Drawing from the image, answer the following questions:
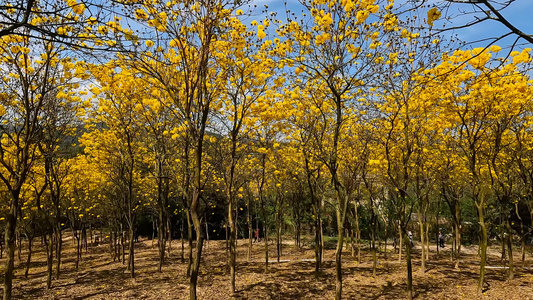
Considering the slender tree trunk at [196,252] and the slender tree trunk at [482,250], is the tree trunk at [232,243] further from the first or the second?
the slender tree trunk at [482,250]

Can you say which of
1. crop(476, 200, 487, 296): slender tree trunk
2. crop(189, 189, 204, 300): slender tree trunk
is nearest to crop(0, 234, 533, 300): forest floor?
crop(476, 200, 487, 296): slender tree trunk

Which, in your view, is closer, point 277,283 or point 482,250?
point 482,250

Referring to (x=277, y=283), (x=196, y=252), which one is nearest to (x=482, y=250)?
(x=277, y=283)

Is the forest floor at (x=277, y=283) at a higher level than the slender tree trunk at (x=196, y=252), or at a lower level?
lower

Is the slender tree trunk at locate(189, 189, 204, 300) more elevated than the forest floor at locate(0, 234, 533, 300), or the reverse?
the slender tree trunk at locate(189, 189, 204, 300)

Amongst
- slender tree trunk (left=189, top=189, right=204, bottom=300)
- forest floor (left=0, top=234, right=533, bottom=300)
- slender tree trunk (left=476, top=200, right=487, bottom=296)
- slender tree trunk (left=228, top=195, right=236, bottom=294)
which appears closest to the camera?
slender tree trunk (left=189, top=189, right=204, bottom=300)

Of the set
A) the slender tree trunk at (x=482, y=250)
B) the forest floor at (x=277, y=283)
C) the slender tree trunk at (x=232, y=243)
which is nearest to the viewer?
the slender tree trunk at (x=232, y=243)

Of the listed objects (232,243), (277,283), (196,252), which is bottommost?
(277,283)

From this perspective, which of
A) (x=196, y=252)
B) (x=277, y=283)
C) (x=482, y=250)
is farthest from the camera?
(x=277, y=283)

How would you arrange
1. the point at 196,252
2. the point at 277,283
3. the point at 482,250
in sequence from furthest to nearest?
the point at 277,283
the point at 482,250
the point at 196,252

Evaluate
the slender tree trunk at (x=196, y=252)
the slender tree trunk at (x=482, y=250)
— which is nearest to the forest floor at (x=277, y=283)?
the slender tree trunk at (x=482, y=250)

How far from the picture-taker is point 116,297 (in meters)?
8.39

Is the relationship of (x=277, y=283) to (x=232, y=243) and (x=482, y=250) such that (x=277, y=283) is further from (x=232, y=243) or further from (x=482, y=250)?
(x=482, y=250)

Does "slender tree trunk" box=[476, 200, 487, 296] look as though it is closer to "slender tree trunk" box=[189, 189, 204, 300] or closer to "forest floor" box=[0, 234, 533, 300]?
"forest floor" box=[0, 234, 533, 300]
